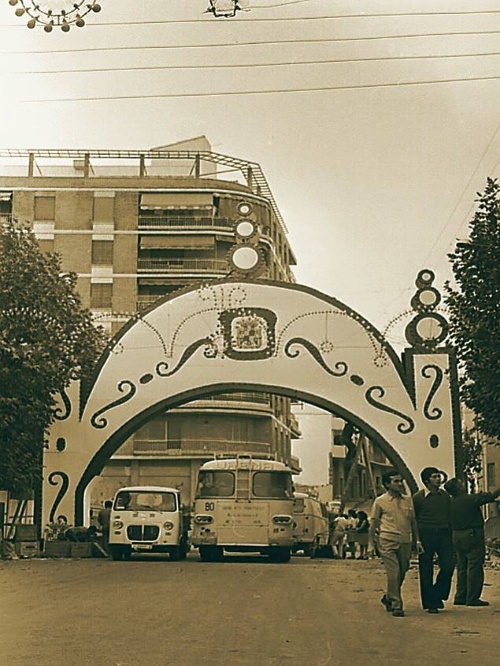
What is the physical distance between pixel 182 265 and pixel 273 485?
3493 centimetres

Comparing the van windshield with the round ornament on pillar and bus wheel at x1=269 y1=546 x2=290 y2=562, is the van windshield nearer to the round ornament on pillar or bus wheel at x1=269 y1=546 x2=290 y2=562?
bus wheel at x1=269 y1=546 x2=290 y2=562

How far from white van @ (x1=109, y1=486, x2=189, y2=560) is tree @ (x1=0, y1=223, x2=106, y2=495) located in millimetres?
3201

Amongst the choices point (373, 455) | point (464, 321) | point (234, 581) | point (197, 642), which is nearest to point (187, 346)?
point (464, 321)

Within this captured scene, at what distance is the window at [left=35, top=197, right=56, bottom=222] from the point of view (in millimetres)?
59094

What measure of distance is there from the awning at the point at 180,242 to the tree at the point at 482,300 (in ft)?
129

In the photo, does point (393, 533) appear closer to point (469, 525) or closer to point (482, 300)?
point (469, 525)

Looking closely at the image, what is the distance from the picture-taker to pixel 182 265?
63938 mm

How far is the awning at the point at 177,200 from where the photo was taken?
204 ft

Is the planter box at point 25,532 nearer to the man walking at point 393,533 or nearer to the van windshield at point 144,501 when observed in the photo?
the van windshield at point 144,501

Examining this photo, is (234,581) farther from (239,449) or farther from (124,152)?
(239,449)

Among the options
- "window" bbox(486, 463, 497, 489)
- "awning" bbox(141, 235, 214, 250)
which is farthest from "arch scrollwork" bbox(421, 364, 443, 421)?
"awning" bbox(141, 235, 214, 250)

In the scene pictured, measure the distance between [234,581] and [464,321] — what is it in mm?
7958

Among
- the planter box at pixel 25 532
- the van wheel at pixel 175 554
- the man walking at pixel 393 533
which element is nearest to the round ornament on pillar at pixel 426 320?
the van wheel at pixel 175 554

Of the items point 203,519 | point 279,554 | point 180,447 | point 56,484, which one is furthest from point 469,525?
point 180,447
